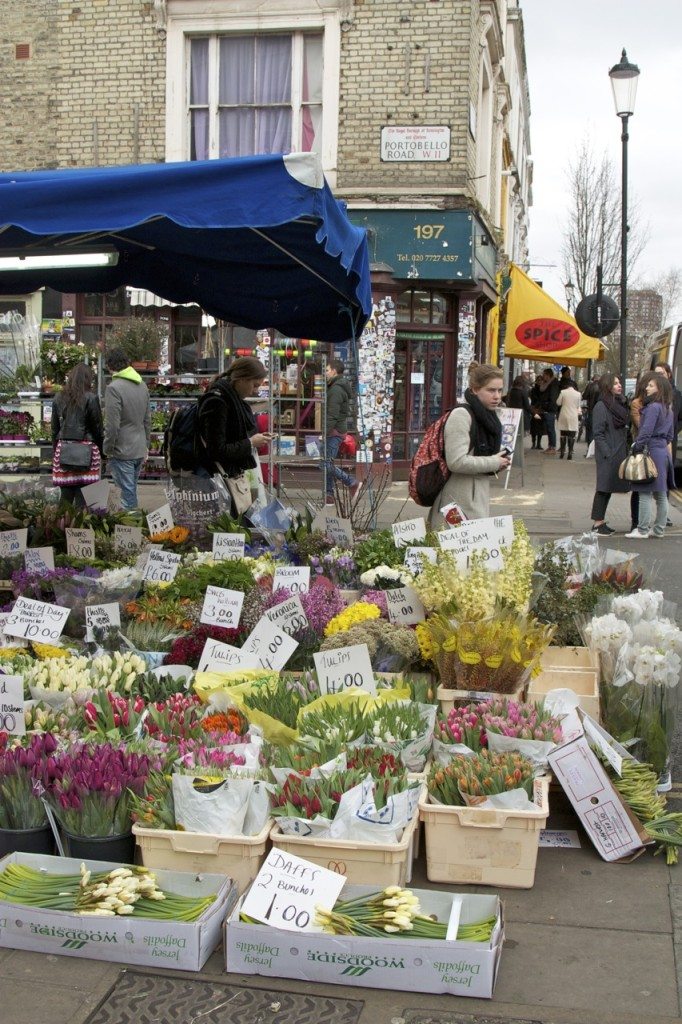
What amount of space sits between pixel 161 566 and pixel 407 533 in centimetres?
144

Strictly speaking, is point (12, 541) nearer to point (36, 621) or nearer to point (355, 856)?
point (36, 621)

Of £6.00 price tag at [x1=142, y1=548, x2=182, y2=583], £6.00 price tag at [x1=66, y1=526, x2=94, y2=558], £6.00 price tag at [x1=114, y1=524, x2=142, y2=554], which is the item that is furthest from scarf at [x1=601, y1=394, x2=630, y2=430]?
£6.00 price tag at [x1=142, y1=548, x2=182, y2=583]

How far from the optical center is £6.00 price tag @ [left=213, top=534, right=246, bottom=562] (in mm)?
6387

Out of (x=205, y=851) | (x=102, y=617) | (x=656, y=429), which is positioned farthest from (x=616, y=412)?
(x=205, y=851)

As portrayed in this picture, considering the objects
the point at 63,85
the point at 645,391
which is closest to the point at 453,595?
the point at 645,391

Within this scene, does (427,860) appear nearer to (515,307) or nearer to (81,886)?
(81,886)

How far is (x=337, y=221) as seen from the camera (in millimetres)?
5367

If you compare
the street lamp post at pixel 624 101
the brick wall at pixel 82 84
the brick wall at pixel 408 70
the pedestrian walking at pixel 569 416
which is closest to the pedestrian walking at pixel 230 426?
the brick wall at pixel 408 70

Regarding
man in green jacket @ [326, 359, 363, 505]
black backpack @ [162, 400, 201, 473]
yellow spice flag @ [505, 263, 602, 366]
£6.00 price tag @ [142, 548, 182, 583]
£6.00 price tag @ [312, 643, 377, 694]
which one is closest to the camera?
£6.00 price tag @ [312, 643, 377, 694]

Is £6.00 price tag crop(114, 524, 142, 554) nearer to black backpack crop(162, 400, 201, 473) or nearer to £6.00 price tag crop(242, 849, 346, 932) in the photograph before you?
black backpack crop(162, 400, 201, 473)

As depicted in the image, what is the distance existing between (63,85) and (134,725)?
1368 cm

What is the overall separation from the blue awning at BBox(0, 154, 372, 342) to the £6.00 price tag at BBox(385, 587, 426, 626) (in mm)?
1742

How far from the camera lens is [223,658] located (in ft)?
16.0

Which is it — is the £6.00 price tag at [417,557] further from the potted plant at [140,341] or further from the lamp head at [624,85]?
the lamp head at [624,85]
